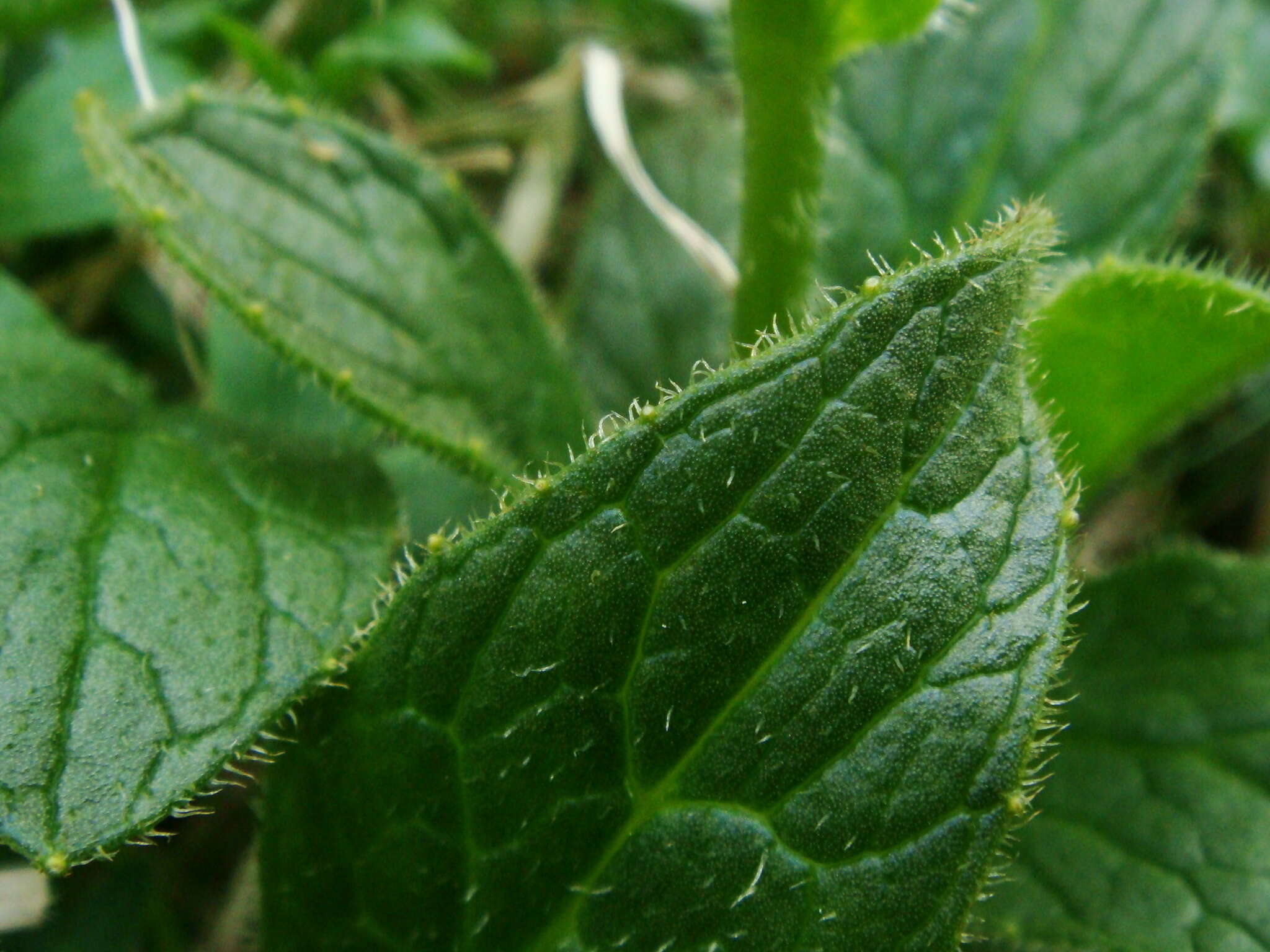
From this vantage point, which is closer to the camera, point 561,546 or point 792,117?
point 561,546

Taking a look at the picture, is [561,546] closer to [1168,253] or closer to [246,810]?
[246,810]

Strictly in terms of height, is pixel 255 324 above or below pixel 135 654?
above

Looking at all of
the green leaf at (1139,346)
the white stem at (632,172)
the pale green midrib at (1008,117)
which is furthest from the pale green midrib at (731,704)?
the pale green midrib at (1008,117)

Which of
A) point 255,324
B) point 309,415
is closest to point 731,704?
point 255,324

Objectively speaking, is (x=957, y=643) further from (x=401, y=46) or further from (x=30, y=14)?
(x=30, y=14)

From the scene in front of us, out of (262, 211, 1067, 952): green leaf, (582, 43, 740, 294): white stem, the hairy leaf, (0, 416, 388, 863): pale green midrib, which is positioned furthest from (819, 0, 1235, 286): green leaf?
(0, 416, 388, 863): pale green midrib

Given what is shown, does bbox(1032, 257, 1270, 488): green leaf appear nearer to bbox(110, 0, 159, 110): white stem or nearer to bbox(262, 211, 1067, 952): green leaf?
bbox(262, 211, 1067, 952): green leaf

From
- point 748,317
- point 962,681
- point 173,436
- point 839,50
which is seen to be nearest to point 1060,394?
point 748,317
